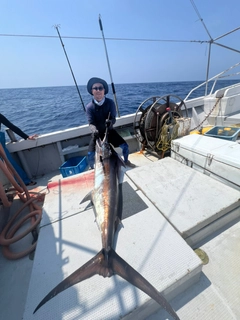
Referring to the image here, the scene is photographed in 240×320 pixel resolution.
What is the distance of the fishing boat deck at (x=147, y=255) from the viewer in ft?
4.20

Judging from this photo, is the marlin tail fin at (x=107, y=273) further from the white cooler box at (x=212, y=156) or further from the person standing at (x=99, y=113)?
the person standing at (x=99, y=113)

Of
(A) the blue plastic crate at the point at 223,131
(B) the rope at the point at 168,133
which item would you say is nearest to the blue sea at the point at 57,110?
(B) the rope at the point at 168,133

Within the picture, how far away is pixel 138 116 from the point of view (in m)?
5.00

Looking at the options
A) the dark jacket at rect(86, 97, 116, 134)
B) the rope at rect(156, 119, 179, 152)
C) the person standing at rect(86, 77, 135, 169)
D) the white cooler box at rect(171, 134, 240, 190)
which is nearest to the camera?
the white cooler box at rect(171, 134, 240, 190)

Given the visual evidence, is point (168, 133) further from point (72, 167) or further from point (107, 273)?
point (107, 273)

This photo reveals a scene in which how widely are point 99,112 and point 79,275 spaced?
3246 mm

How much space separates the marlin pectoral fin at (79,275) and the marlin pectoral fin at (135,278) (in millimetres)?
151

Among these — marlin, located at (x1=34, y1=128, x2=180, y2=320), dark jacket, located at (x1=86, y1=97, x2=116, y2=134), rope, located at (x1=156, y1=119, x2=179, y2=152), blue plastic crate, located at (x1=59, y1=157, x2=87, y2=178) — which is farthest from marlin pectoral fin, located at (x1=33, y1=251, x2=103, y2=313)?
rope, located at (x1=156, y1=119, x2=179, y2=152)

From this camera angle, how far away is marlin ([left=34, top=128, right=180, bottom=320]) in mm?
1286

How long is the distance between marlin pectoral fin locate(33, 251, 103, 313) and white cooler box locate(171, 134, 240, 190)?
2104 mm

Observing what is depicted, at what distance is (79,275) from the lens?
1405mm

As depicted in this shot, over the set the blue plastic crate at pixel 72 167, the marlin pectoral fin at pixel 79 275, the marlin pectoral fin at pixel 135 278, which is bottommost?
the blue plastic crate at pixel 72 167

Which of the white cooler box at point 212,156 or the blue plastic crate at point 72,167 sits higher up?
the white cooler box at point 212,156

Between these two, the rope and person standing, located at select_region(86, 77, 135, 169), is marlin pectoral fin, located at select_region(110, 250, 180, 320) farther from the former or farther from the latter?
the rope
